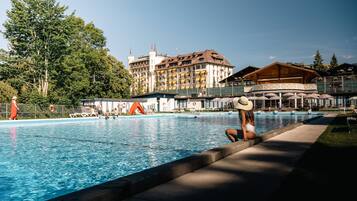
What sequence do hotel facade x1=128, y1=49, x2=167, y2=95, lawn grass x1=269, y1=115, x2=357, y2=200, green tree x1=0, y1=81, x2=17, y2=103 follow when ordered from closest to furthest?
1. lawn grass x1=269, y1=115, x2=357, y2=200
2. green tree x1=0, y1=81, x2=17, y2=103
3. hotel facade x1=128, y1=49, x2=167, y2=95

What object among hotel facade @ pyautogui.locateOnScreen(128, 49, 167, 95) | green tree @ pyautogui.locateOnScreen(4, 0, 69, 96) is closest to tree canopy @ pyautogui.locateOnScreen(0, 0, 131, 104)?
green tree @ pyautogui.locateOnScreen(4, 0, 69, 96)

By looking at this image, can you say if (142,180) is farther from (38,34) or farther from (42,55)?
(38,34)

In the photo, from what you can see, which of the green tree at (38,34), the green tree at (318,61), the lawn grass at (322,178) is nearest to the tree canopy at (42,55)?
the green tree at (38,34)

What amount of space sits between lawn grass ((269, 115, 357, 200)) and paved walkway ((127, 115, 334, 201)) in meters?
0.18

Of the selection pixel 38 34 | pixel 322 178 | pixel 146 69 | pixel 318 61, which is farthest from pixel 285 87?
pixel 146 69

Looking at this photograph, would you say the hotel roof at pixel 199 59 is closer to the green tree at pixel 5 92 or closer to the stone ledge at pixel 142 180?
the green tree at pixel 5 92

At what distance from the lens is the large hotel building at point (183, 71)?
328 ft

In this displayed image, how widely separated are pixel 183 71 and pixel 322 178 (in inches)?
4033

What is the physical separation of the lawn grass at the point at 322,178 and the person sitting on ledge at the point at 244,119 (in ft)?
6.05

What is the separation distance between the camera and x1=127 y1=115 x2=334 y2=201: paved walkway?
3698 millimetres

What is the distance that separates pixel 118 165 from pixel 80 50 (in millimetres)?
36201

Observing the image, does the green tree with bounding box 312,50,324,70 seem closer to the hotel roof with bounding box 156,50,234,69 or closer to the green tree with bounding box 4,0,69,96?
the hotel roof with bounding box 156,50,234,69

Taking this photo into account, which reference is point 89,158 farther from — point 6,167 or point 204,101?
point 204,101

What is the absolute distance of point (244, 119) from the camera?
8.00m
